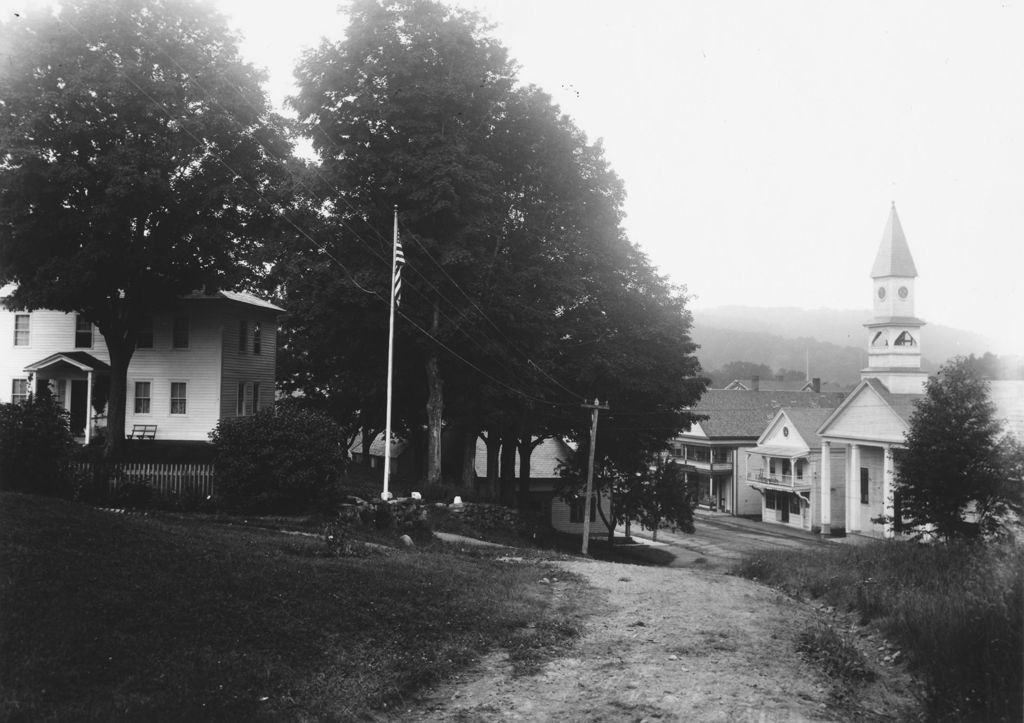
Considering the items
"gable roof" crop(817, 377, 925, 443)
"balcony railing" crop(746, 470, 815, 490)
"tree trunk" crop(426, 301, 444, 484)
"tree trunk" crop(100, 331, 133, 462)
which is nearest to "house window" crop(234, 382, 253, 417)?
"tree trunk" crop(100, 331, 133, 462)

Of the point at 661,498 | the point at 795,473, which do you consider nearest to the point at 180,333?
the point at 661,498

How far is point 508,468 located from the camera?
134ft

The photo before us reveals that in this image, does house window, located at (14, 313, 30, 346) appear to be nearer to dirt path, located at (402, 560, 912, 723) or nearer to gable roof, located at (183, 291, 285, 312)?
gable roof, located at (183, 291, 285, 312)

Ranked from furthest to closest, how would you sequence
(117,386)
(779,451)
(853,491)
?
(779,451)
(853,491)
(117,386)

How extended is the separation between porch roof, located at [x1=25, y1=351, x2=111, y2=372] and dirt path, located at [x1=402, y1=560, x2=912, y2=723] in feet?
91.9

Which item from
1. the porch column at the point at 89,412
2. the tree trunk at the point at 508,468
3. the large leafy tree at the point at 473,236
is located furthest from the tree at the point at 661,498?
the porch column at the point at 89,412

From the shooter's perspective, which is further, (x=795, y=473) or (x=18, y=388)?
(x=795, y=473)

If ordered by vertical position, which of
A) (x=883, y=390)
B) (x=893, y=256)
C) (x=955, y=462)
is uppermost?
(x=893, y=256)

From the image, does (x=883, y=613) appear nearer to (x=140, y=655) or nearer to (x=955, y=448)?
(x=140, y=655)

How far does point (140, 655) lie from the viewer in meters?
8.55

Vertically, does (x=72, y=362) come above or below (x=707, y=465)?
above

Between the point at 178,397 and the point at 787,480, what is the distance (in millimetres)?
40164

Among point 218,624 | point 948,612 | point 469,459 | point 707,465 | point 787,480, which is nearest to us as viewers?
point 218,624

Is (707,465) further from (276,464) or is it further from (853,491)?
(276,464)
